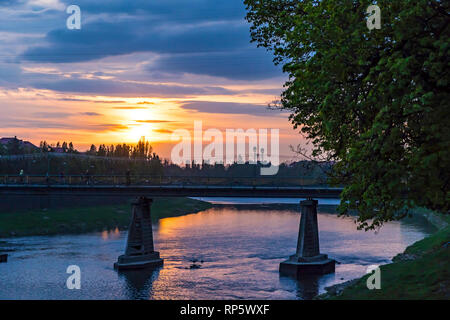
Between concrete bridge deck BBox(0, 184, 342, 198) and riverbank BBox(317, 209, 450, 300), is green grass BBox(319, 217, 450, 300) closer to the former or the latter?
riverbank BBox(317, 209, 450, 300)

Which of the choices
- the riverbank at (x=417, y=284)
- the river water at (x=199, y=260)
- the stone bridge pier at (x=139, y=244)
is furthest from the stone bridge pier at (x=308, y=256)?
the riverbank at (x=417, y=284)

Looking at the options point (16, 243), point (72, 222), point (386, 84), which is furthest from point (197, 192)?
point (386, 84)

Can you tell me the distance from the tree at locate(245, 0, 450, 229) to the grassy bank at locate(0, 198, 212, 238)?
80321 millimetres

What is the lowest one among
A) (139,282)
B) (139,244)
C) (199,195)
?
(139,282)

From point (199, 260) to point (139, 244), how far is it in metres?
7.68

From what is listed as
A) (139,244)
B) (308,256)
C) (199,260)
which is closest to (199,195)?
(199,260)

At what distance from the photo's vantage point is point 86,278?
53500 mm

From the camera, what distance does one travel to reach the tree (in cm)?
1738

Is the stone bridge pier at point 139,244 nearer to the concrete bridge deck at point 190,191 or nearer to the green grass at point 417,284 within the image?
the concrete bridge deck at point 190,191

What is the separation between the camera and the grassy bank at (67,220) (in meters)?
93.9

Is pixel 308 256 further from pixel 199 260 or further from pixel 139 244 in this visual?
pixel 139 244

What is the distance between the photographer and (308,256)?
60.5 m
